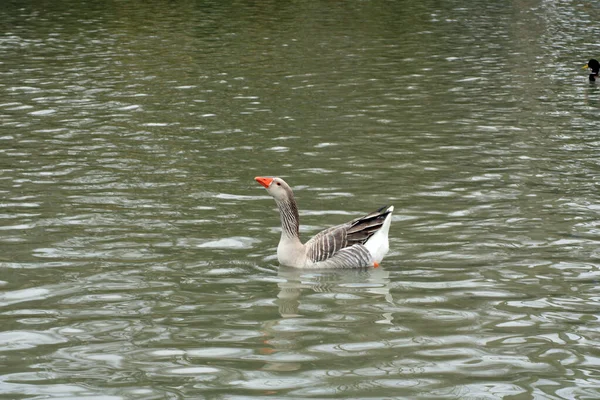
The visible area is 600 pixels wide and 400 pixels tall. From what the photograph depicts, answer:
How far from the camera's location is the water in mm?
9469

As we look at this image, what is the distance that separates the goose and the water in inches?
7.8

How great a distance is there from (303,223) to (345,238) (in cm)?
245

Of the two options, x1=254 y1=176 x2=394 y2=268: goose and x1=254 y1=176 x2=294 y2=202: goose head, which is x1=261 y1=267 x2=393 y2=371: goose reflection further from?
x1=254 y1=176 x2=294 y2=202: goose head

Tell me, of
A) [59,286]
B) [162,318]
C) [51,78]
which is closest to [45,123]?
[51,78]

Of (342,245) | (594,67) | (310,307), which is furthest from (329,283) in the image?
(594,67)

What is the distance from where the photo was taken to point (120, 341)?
1013 cm

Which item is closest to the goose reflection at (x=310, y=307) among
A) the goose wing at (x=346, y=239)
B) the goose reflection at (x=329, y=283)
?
the goose reflection at (x=329, y=283)

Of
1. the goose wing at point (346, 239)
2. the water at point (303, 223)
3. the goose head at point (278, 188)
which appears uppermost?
the goose head at point (278, 188)

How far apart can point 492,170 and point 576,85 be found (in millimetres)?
11214

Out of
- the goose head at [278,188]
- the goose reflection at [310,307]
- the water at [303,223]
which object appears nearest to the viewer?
the water at [303,223]

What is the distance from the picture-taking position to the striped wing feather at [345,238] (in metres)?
12.7

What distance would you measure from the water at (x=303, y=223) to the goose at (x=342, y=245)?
0.20m

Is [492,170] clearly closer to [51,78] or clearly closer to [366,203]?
[366,203]

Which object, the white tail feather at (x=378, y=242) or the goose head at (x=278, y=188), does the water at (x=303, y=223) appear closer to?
the white tail feather at (x=378, y=242)
